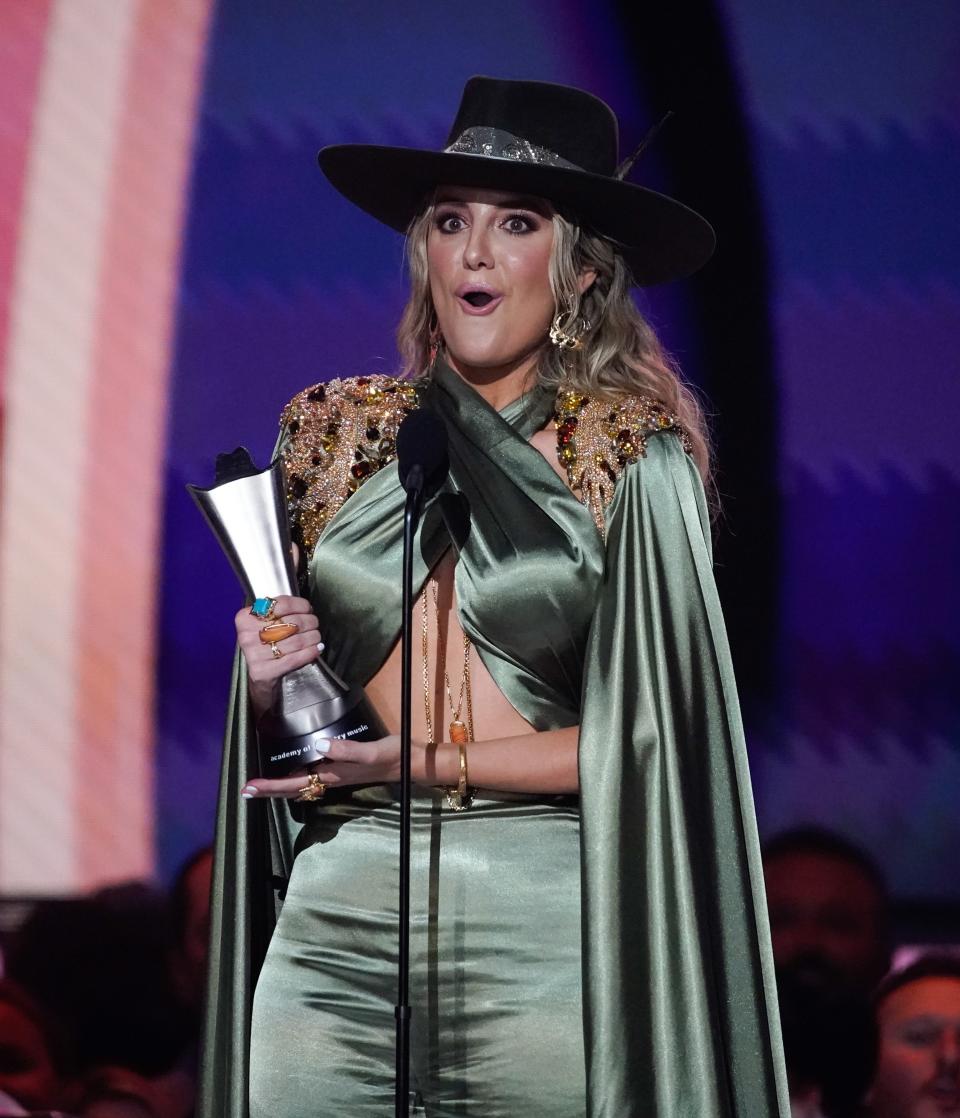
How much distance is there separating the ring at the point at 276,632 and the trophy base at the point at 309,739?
93mm

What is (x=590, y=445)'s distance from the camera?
2.12 metres

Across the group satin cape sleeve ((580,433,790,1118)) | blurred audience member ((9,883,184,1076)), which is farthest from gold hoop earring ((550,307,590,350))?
blurred audience member ((9,883,184,1076))

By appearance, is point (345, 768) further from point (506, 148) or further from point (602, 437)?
point (506, 148)

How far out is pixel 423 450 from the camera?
180 cm

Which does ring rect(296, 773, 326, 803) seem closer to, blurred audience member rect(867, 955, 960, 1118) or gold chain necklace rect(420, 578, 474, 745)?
gold chain necklace rect(420, 578, 474, 745)

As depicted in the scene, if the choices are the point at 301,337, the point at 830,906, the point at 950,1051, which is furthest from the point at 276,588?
the point at 950,1051

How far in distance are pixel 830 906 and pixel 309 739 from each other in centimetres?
154

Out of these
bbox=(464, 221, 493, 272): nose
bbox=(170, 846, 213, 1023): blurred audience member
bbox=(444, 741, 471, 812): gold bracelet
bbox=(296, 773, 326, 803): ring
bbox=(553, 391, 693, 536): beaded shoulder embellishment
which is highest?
bbox=(464, 221, 493, 272): nose

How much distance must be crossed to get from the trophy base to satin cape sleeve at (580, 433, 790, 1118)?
257 millimetres

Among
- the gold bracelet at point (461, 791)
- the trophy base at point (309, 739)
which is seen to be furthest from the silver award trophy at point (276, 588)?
the gold bracelet at point (461, 791)

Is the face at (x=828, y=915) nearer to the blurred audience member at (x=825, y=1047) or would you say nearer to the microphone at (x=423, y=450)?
the blurred audience member at (x=825, y=1047)

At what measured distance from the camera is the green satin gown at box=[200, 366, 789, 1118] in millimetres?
1866

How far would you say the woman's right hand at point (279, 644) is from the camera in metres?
1.86

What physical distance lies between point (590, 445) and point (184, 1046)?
1.68m
